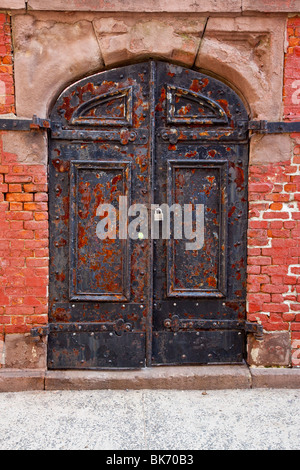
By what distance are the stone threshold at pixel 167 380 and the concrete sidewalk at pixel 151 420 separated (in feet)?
0.16

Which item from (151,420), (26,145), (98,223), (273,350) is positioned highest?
(26,145)

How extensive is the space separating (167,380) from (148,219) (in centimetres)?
129

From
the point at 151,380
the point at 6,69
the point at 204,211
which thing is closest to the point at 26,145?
the point at 6,69

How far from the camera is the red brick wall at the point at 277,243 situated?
2.93 metres

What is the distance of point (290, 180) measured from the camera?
9.61ft

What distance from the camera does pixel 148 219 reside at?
9.82 feet

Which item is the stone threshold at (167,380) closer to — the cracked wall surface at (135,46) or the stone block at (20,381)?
the stone block at (20,381)

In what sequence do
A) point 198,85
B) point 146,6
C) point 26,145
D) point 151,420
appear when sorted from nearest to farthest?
point 151,420, point 146,6, point 26,145, point 198,85

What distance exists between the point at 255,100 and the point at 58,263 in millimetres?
2032

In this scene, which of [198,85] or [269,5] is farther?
[198,85]

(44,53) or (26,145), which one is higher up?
(44,53)

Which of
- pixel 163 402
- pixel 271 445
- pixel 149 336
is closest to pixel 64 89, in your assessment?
pixel 149 336

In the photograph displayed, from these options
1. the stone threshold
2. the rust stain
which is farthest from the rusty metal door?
the stone threshold

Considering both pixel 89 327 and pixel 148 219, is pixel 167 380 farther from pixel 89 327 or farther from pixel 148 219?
pixel 148 219
